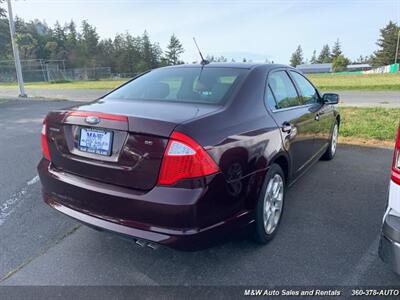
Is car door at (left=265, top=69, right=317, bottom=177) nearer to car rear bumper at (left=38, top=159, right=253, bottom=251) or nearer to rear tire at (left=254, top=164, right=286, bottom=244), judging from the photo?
rear tire at (left=254, top=164, right=286, bottom=244)

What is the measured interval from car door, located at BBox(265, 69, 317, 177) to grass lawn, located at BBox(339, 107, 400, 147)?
302cm

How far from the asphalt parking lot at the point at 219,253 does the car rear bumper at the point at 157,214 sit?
417 millimetres

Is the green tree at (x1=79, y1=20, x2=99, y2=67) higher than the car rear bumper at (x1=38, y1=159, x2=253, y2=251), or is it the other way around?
the green tree at (x1=79, y1=20, x2=99, y2=67)

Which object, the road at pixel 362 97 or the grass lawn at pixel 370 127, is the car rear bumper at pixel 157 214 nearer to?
the grass lawn at pixel 370 127

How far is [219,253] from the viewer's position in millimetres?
2664

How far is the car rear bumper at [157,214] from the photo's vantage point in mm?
1999

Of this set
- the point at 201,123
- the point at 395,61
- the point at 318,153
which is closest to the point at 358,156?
the point at 318,153

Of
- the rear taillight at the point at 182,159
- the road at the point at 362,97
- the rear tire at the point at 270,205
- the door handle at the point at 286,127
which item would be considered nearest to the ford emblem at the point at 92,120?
the rear taillight at the point at 182,159

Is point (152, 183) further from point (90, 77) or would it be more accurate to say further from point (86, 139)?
point (90, 77)

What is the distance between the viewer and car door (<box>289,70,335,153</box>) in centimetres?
391

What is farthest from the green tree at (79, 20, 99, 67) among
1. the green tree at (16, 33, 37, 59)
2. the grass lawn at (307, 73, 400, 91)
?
the grass lawn at (307, 73, 400, 91)

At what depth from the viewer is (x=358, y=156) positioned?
5414 millimetres

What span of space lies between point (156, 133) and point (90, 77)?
192 ft

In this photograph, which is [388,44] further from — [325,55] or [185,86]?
[185,86]
